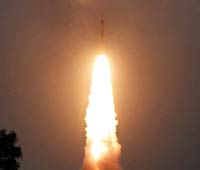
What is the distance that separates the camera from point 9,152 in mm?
119250

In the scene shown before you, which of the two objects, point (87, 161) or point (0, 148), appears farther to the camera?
point (87, 161)

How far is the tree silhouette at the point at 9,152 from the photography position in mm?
118500

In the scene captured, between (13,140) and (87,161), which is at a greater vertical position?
(87,161)

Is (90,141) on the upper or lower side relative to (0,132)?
upper

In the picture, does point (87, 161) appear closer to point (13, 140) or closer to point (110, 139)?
point (110, 139)

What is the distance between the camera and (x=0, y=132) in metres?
122

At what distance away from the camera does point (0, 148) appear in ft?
391

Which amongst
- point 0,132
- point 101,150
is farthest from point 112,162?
point 0,132

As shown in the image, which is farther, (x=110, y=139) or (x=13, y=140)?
(x=110, y=139)

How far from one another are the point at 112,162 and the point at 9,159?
1188 inches

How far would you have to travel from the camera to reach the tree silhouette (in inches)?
4665

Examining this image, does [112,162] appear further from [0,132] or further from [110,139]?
[0,132]

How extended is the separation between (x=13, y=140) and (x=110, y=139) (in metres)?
28.0

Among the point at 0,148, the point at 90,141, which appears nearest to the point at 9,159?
the point at 0,148
